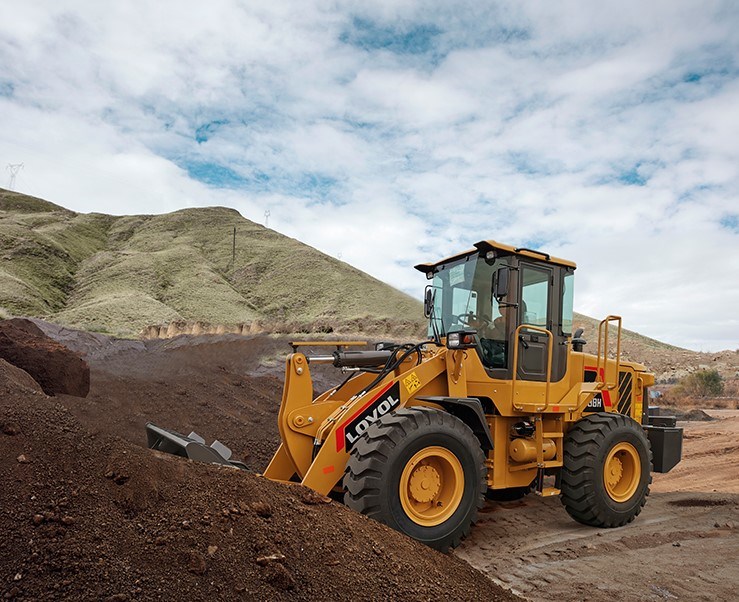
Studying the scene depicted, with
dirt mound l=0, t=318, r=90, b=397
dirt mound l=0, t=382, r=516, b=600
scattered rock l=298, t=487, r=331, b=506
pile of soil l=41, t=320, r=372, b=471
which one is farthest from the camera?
pile of soil l=41, t=320, r=372, b=471

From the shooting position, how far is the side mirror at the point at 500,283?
634 cm

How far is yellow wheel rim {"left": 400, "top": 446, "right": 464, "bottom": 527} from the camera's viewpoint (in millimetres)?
5383

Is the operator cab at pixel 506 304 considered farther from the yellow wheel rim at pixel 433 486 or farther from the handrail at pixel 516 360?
the yellow wheel rim at pixel 433 486

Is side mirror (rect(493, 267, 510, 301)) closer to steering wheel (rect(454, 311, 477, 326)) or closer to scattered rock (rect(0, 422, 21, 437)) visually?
steering wheel (rect(454, 311, 477, 326))

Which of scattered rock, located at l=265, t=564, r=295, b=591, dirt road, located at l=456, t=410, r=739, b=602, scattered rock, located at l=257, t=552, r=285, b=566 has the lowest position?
dirt road, located at l=456, t=410, r=739, b=602

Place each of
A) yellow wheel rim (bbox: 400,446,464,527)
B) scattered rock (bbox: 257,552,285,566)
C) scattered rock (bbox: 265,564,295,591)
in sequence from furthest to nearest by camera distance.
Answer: yellow wheel rim (bbox: 400,446,464,527) < scattered rock (bbox: 257,552,285,566) < scattered rock (bbox: 265,564,295,591)

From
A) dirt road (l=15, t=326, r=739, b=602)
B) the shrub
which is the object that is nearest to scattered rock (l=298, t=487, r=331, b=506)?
dirt road (l=15, t=326, r=739, b=602)

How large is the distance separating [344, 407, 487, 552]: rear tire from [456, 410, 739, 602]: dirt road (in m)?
0.56

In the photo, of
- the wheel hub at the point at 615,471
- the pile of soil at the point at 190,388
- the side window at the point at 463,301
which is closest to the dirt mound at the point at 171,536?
the pile of soil at the point at 190,388

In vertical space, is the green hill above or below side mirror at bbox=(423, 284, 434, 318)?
above

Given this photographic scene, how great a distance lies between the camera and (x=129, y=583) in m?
3.26

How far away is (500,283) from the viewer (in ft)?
20.9

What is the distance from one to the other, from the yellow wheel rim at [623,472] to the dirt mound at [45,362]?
8444mm

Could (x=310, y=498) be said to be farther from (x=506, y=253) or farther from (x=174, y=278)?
(x=174, y=278)
